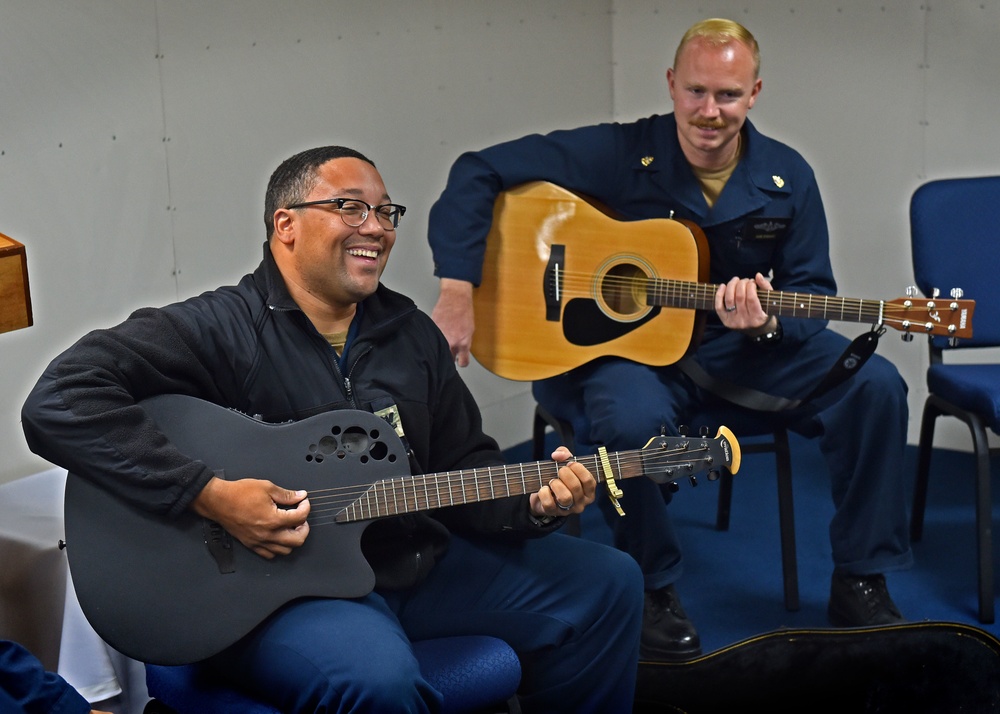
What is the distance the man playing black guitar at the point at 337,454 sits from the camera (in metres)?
1.91

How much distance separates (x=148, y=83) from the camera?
297cm

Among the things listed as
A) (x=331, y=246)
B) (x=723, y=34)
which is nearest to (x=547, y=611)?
(x=331, y=246)

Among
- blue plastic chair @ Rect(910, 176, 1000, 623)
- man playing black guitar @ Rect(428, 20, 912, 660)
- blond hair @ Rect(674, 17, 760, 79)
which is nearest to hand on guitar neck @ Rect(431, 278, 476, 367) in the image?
man playing black guitar @ Rect(428, 20, 912, 660)

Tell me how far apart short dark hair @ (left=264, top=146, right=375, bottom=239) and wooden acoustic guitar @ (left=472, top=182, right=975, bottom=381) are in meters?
0.85

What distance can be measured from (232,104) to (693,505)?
6.23 ft

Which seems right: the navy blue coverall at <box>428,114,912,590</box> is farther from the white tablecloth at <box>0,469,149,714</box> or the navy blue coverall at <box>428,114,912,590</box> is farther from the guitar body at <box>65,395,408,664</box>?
the white tablecloth at <box>0,469,149,714</box>

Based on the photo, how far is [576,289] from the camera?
2.99 m

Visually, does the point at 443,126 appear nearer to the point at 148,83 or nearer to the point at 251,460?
the point at 148,83

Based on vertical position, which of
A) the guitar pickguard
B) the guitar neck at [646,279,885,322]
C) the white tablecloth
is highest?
the guitar neck at [646,279,885,322]

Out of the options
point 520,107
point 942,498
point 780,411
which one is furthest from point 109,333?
point 942,498

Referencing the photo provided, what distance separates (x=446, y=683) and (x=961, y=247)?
7.02 feet

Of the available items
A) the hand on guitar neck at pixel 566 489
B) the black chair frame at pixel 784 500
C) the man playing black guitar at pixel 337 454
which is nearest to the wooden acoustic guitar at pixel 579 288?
the black chair frame at pixel 784 500

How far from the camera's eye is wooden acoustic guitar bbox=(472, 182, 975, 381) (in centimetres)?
295

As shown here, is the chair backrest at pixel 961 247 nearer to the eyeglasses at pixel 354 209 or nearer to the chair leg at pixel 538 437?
the chair leg at pixel 538 437
